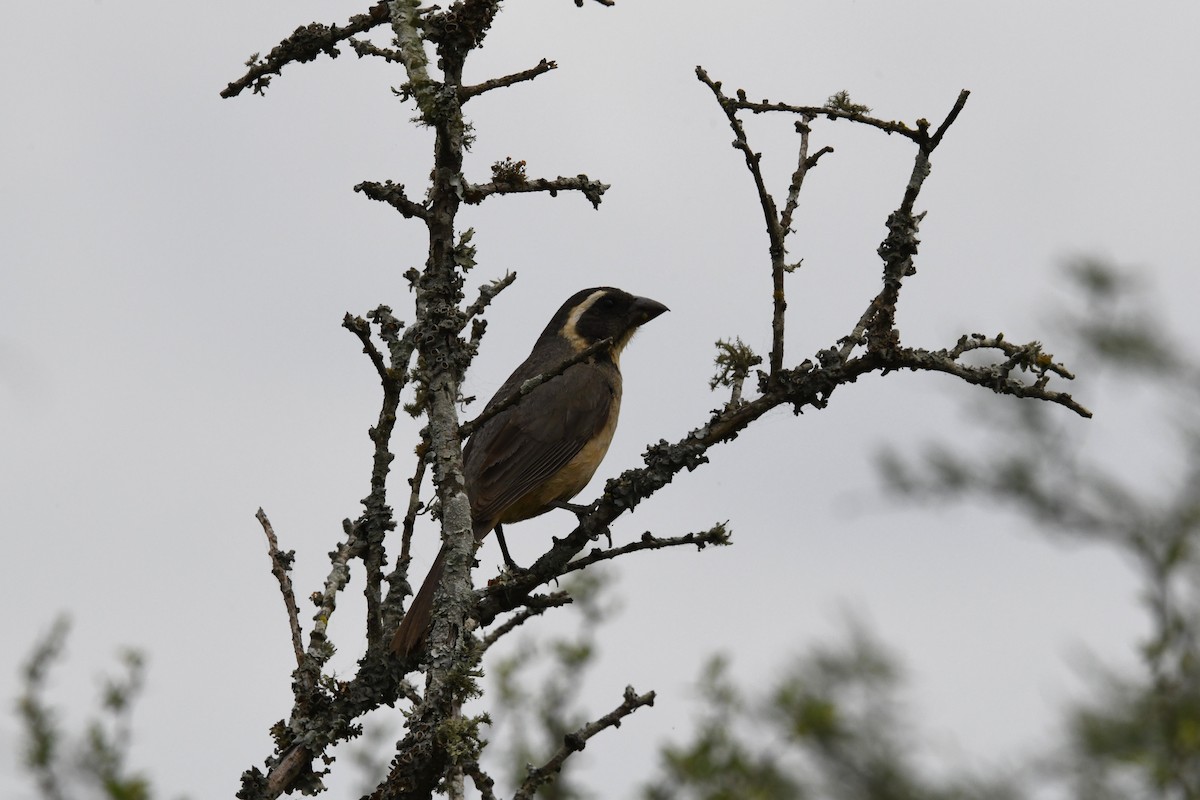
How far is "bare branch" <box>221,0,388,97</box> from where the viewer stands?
4984 mm

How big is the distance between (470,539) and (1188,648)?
4910 mm

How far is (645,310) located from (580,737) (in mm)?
5330

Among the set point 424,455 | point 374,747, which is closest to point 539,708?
point 374,747

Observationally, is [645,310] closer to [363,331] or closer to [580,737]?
[363,331]

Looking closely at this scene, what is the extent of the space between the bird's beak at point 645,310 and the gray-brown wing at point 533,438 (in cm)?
72

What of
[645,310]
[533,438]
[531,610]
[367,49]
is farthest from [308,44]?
[645,310]

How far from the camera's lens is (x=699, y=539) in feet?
15.4

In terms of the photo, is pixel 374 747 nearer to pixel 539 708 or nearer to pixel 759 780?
pixel 539 708

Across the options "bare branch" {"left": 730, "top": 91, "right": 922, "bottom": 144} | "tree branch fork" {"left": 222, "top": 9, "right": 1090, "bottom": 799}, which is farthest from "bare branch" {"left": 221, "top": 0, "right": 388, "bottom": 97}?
"bare branch" {"left": 730, "top": 91, "right": 922, "bottom": 144}

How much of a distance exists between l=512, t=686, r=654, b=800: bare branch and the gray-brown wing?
3.15m

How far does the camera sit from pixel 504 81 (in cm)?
475

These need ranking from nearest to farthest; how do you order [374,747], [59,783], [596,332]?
1. [59,783]
2. [374,747]
3. [596,332]

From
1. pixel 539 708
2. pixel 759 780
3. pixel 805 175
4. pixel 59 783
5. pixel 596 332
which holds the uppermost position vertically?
pixel 596 332

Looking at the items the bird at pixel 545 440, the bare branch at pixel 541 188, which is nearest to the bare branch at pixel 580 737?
the bare branch at pixel 541 188
